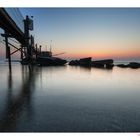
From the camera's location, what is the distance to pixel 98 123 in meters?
3.35

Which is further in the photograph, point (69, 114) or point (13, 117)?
point (69, 114)
